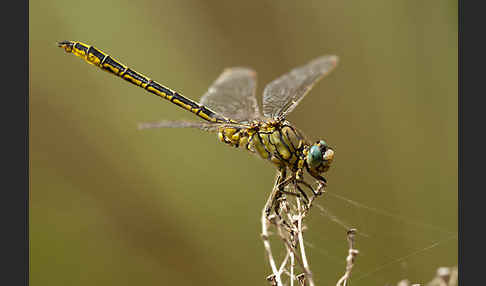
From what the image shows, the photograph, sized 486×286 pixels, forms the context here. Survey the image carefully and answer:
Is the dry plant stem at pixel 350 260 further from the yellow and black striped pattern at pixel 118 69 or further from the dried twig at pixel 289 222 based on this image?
the yellow and black striped pattern at pixel 118 69

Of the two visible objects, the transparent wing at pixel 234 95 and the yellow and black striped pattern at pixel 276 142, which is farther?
the transparent wing at pixel 234 95

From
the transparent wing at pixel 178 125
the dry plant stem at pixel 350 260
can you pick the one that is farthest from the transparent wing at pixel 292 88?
the dry plant stem at pixel 350 260

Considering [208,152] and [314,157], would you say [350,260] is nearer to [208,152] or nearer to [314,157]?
[314,157]

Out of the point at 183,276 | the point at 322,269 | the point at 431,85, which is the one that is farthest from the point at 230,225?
the point at 431,85

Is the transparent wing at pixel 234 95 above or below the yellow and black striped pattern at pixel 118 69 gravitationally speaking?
below

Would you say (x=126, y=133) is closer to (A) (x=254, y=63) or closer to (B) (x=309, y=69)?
(A) (x=254, y=63)

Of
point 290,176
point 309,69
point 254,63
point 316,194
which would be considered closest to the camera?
point 316,194

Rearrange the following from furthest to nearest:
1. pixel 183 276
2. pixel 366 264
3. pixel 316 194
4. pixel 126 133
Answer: pixel 126 133 < pixel 183 276 < pixel 366 264 < pixel 316 194

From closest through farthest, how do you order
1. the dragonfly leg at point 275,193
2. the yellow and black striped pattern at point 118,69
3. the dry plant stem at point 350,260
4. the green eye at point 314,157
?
the dry plant stem at point 350,260 → the dragonfly leg at point 275,193 → the green eye at point 314,157 → the yellow and black striped pattern at point 118,69
